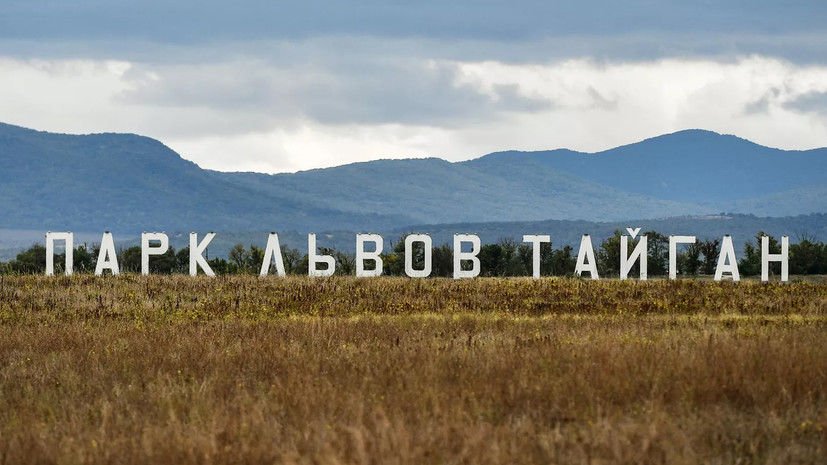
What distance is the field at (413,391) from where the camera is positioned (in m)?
11.6

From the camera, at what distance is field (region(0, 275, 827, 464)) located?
11.6m

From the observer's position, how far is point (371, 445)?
37.8ft

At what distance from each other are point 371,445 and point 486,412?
→ 2062 millimetres

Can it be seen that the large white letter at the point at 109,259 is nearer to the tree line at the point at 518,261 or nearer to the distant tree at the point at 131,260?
the tree line at the point at 518,261

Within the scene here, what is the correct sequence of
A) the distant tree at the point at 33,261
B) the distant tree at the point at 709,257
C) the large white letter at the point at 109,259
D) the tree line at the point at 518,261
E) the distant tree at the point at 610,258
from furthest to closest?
1. the distant tree at the point at 33,261
2. the distant tree at the point at 610,258
3. the distant tree at the point at 709,257
4. the tree line at the point at 518,261
5. the large white letter at the point at 109,259

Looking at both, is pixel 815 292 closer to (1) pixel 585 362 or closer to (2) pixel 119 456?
(1) pixel 585 362

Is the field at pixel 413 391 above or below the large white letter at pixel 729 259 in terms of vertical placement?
below

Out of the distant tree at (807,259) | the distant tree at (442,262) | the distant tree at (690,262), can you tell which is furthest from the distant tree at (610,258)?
the distant tree at (807,259)

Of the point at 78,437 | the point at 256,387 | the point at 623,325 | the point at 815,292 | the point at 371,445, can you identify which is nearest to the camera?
the point at 371,445

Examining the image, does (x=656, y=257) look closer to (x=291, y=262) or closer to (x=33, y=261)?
(x=291, y=262)

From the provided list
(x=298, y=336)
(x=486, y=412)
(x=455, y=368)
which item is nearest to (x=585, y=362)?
(x=455, y=368)

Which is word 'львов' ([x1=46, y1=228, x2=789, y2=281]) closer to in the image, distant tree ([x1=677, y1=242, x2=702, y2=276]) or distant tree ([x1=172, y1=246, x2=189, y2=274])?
distant tree ([x1=677, y1=242, x2=702, y2=276])

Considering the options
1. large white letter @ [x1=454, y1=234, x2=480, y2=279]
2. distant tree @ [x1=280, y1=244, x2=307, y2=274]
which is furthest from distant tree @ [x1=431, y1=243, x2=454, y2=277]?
large white letter @ [x1=454, y1=234, x2=480, y2=279]

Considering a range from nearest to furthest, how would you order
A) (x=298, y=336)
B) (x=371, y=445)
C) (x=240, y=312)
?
(x=371, y=445) → (x=298, y=336) → (x=240, y=312)
